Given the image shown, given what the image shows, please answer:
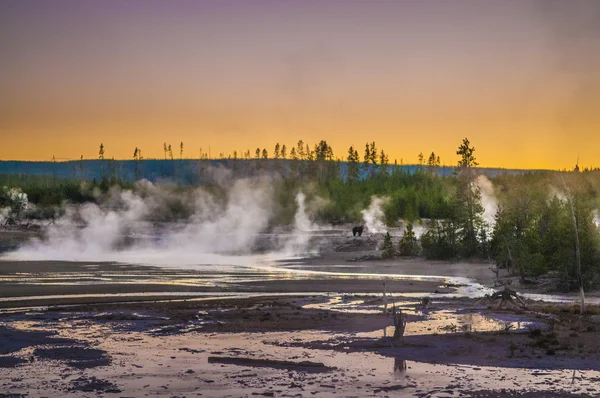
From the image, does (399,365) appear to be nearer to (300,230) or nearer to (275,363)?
(275,363)

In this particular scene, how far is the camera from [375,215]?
135 meters

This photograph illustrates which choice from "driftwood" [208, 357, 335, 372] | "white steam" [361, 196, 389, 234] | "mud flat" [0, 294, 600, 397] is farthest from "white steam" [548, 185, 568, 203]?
"driftwood" [208, 357, 335, 372]

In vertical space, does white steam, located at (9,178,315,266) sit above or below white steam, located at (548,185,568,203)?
below

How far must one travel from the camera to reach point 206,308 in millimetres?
31406

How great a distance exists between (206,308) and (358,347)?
10.0 metres

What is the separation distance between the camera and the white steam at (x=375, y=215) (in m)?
113

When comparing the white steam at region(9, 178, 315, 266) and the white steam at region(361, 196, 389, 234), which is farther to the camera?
the white steam at region(361, 196, 389, 234)

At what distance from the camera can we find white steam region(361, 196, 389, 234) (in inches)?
4454

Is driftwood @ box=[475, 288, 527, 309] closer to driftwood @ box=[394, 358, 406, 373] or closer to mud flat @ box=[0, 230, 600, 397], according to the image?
mud flat @ box=[0, 230, 600, 397]

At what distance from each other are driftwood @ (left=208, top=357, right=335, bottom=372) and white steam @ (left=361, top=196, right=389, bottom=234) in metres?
85.5

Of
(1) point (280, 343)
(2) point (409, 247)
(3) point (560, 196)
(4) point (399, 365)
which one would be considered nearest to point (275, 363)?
(4) point (399, 365)

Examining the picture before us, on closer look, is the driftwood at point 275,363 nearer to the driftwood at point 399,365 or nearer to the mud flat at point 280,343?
the mud flat at point 280,343

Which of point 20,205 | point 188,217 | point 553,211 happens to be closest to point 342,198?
point 188,217

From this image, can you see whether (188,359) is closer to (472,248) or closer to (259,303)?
(259,303)
